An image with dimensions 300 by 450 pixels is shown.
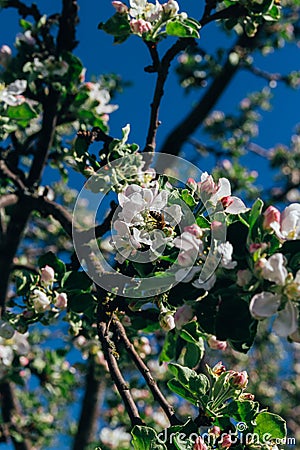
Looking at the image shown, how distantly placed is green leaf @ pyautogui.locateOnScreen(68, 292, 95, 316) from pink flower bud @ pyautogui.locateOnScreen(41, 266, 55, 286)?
0.07 metres

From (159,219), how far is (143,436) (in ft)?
1.22

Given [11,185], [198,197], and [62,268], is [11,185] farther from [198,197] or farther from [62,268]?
[198,197]

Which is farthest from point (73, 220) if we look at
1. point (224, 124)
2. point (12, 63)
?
point (224, 124)

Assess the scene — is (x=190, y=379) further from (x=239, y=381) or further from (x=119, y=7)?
(x=119, y=7)

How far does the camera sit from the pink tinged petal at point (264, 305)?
0.84m

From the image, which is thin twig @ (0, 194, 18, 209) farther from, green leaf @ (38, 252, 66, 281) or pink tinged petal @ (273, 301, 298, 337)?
pink tinged petal @ (273, 301, 298, 337)

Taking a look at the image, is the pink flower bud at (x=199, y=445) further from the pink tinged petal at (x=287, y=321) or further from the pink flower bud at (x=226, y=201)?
the pink flower bud at (x=226, y=201)

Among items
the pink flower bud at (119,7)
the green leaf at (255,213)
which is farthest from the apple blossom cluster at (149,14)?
the green leaf at (255,213)

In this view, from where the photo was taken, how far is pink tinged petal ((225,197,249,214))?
104 cm

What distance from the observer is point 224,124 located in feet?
16.8

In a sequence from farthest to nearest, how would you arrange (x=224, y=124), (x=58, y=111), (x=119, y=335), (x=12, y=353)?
(x=224, y=124), (x=58, y=111), (x=12, y=353), (x=119, y=335)

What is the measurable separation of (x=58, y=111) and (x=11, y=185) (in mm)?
302

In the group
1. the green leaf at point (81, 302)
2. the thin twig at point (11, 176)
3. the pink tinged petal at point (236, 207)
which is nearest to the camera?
the pink tinged petal at point (236, 207)

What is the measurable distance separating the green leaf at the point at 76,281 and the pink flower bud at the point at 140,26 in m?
0.59
